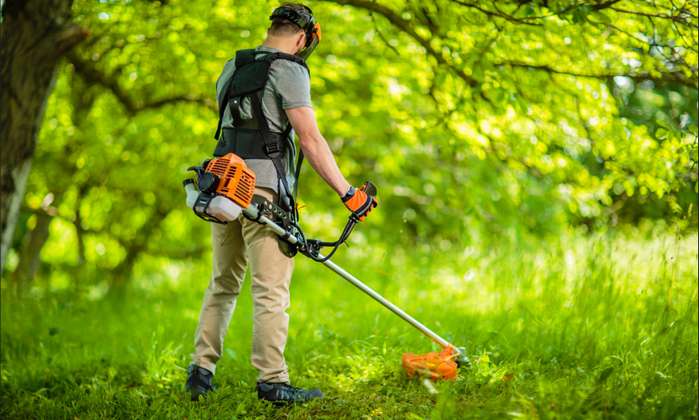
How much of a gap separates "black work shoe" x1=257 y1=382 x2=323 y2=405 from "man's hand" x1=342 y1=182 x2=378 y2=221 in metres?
1.02

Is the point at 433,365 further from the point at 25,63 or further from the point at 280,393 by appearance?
the point at 25,63

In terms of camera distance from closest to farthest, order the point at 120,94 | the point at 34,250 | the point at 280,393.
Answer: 1. the point at 280,393
2. the point at 120,94
3. the point at 34,250

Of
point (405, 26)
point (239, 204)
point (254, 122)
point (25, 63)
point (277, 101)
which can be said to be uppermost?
point (405, 26)

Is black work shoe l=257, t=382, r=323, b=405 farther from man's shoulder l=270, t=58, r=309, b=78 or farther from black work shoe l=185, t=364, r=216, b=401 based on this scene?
man's shoulder l=270, t=58, r=309, b=78

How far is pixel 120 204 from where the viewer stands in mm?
8617

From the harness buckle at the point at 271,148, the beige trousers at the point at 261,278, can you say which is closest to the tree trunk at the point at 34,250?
the beige trousers at the point at 261,278

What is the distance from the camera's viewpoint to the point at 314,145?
3.41 metres

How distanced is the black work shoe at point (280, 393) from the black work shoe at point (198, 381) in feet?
1.23

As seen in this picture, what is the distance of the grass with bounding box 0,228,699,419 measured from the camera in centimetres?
342

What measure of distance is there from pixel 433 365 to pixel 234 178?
1.56 meters

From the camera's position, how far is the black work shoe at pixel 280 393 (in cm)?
365

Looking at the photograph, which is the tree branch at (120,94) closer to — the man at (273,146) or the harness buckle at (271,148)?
the man at (273,146)

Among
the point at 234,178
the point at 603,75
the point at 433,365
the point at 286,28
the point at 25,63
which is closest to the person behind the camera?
the point at 234,178

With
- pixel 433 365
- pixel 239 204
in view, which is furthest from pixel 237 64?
pixel 433 365
